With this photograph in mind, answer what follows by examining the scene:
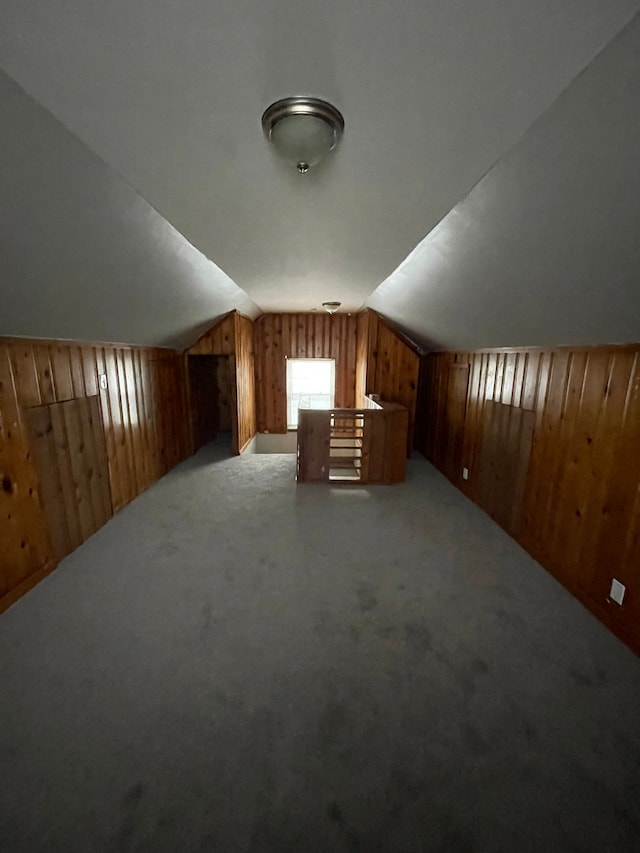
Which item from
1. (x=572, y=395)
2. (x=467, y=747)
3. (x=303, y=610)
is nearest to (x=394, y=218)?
(x=572, y=395)

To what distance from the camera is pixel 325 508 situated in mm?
3656

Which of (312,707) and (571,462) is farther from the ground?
(571,462)

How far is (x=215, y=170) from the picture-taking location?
1.49m

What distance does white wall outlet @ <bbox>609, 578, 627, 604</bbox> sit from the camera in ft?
6.73

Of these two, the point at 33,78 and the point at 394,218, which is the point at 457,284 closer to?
the point at 394,218

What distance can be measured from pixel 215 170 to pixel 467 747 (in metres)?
2.58

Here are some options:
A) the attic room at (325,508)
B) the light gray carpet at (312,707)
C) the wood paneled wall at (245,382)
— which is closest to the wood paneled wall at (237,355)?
→ the wood paneled wall at (245,382)

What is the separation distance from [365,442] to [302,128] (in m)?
3.36

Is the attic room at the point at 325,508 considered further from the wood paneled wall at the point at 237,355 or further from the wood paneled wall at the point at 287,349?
the wood paneled wall at the point at 287,349

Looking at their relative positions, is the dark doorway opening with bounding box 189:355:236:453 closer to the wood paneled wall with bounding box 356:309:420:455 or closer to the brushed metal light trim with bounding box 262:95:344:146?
the wood paneled wall with bounding box 356:309:420:455

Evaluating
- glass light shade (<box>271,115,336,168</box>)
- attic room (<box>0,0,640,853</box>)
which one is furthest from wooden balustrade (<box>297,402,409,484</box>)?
glass light shade (<box>271,115,336,168</box>)

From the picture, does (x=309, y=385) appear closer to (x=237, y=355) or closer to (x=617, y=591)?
(x=237, y=355)

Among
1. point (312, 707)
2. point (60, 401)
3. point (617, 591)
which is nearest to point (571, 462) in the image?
point (617, 591)

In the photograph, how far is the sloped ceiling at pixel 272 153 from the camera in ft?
2.76
